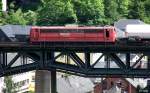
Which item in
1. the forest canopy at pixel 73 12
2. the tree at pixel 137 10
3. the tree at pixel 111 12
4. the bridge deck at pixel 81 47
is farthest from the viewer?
the tree at pixel 137 10

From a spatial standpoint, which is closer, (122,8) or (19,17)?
(19,17)

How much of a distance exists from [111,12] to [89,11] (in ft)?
16.4

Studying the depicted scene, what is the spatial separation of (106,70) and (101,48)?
2.39m

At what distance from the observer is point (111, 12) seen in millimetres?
144125

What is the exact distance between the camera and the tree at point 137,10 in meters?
145

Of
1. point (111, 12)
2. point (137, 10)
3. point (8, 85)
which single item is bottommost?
point (8, 85)

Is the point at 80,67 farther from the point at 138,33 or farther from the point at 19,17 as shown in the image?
the point at 19,17

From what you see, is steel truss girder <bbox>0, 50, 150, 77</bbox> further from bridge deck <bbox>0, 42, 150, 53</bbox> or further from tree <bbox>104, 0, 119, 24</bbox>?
tree <bbox>104, 0, 119, 24</bbox>

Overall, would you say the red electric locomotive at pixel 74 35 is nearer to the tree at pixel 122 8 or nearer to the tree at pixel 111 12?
the tree at pixel 111 12

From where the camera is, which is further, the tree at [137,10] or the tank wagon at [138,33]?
the tree at [137,10]

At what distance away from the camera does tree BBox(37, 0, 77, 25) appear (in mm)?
137000

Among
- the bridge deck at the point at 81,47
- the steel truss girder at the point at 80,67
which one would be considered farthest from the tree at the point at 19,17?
the bridge deck at the point at 81,47

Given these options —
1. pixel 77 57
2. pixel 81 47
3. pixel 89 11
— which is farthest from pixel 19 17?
pixel 81 47

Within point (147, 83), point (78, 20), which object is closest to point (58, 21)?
point (78, 20)
